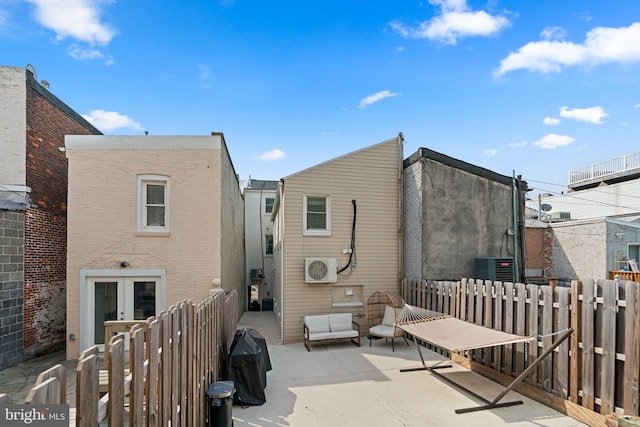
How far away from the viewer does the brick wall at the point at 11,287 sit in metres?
8.02

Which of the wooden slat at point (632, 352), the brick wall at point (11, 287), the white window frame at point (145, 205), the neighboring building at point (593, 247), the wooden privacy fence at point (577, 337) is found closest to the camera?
the wooden slat at point (632, 352)

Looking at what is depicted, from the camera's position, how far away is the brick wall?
316 inches

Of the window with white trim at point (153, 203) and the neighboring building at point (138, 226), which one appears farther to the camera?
the window with white trim at point (153, 203)

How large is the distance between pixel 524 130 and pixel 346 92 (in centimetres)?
553

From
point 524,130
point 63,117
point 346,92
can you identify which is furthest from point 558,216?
point 63,117

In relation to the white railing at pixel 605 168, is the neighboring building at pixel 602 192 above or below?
below

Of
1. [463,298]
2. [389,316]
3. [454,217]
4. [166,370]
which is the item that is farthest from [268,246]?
[166,370]

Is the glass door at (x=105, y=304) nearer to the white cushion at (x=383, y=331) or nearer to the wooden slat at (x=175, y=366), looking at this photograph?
the white cushion at (x=383, y=331)

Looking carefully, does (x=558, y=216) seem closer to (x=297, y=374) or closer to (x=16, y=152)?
(x=297, y=374)

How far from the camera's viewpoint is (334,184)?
9781 mm

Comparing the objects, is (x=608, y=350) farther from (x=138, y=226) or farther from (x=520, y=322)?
(x=138, y=226)

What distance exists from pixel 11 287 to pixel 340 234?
822cm

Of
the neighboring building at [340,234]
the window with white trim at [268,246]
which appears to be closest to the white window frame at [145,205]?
the neighboring building at [340,234]

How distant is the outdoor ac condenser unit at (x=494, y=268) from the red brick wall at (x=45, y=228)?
11.8 m
